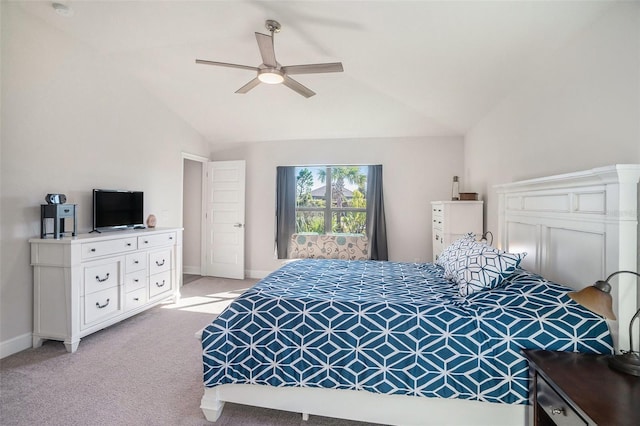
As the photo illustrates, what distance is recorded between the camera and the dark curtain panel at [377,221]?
4887 millimetres

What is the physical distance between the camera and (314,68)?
2.44m

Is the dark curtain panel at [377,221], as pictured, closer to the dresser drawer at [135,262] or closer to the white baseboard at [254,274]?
the white baseboard at [254,274]

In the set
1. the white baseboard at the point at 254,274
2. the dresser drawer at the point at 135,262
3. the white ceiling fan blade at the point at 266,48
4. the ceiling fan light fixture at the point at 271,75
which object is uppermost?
the white ceiling fan blade at the point at 266,48

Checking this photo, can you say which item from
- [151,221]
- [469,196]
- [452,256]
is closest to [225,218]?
[151,221]

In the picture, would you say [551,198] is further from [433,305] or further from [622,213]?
[433,305]

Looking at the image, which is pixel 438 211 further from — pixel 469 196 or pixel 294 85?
pixel 294 85

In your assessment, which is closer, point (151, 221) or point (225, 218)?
point (151, 221)

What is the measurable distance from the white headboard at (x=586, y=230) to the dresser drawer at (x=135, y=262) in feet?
11.9

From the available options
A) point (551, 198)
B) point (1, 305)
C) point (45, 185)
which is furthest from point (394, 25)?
point (1, 305)

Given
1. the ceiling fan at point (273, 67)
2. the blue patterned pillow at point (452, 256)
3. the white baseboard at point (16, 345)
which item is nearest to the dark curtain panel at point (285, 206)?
the ceiling fan at point (273, 67)

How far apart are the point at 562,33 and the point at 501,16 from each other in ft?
1.29

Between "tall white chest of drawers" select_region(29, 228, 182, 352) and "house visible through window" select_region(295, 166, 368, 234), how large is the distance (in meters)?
2.54

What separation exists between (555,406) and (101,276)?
3445 mm

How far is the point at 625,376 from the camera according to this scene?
1.28 meters
